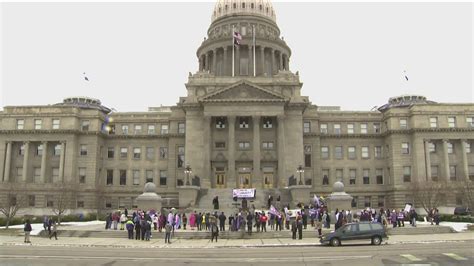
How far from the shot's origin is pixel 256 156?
225ft

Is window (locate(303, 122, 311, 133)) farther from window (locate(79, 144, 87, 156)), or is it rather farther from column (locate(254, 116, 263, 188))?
window (locate(79, 144, 87, 156))

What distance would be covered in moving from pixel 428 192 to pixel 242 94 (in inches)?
1180

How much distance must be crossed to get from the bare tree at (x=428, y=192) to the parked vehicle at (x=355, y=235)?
32.4m

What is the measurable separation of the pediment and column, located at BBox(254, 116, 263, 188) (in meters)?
3.35

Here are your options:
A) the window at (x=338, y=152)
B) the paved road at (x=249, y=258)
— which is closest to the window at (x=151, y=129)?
the window at (x=338, y=152)

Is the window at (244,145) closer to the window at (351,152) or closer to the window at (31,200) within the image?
the window at (351,152)

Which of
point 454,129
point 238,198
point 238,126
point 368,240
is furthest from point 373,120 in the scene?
point 368,240

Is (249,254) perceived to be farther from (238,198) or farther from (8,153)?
(8,153)

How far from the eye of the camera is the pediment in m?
69.8

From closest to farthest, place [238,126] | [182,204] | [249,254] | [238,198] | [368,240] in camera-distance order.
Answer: [249,254] → [368,240] → [238,198] → [182,204] → [238,126]

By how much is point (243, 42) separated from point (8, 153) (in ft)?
158

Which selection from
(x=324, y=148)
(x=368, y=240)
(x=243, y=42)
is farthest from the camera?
(x=243, y=42)

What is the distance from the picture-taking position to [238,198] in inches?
2212

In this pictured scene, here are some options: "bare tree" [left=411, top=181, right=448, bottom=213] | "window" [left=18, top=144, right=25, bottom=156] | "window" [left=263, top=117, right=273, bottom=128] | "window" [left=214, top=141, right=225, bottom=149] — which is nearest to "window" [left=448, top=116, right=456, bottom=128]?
"bare tree" [left=411, top=181, right=448, bottom=213]
